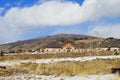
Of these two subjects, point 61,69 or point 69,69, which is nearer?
point 69,69

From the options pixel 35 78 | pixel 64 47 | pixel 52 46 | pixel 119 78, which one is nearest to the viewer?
pixel 119 78

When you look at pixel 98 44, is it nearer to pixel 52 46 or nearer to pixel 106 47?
pixel 106 47

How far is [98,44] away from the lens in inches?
5999

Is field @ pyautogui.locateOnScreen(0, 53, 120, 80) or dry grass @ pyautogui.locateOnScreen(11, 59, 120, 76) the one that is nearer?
field @ pyautogui.locateOnScreen(0, 53, 120, 80)

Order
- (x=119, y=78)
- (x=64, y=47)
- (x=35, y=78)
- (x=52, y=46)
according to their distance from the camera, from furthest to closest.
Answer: (x=52, y=46), (x=64, y=47), (x=35, y=78), (x=119, y=78)

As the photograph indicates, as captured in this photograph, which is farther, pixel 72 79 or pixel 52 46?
pixel 52 46

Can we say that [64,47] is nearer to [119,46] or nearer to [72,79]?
[119,46]

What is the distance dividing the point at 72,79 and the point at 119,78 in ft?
9.43

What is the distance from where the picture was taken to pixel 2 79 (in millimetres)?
21766

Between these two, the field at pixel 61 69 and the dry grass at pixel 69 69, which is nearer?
the field at pixel 61 69

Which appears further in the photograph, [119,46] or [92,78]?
[119,46]

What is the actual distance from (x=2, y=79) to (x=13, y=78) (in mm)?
803

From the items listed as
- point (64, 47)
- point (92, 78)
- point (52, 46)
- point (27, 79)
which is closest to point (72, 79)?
point (92, 78)

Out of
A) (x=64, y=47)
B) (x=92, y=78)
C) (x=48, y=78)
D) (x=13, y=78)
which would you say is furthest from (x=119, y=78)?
(x=64, y=47)
